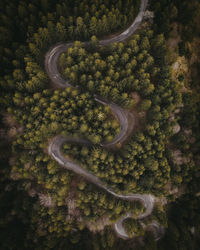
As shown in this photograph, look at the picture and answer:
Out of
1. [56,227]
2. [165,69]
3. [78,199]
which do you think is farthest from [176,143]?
[56,227]

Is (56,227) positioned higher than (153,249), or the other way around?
(56,227)

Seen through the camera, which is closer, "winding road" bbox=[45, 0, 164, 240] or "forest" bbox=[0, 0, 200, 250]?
"forest" bbox=[0, 0, 200, 250]

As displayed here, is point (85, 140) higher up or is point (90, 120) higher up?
point (90, 120)

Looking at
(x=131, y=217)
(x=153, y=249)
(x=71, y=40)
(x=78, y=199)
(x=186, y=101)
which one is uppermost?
(x=71, y=40)

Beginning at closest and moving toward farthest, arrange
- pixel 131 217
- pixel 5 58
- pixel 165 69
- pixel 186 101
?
pixel 5 58, pixel 165 69, pixel 186 101, pixel 131 217

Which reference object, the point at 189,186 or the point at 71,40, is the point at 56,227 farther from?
the point at 71,40

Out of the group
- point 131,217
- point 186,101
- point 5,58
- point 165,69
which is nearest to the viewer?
point 5,58

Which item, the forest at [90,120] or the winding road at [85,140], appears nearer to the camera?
the forest at [90,120]

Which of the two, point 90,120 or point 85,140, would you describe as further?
point 85,140
